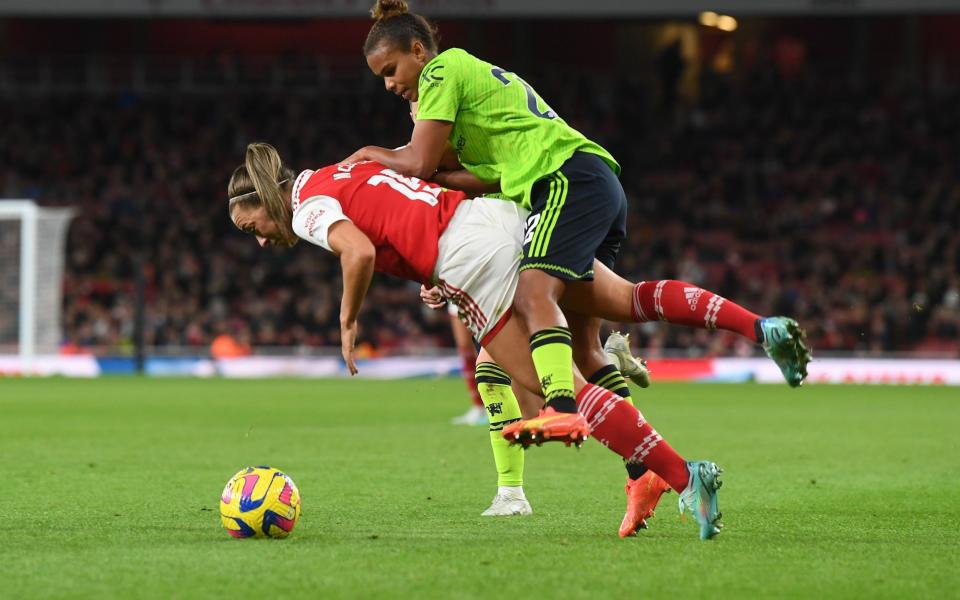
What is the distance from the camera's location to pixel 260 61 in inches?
1282

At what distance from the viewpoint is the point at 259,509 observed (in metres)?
5.37

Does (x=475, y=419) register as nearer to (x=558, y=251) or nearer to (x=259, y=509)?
(x=259, y=509)

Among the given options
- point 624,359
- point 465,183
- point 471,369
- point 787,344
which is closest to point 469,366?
point 471,369

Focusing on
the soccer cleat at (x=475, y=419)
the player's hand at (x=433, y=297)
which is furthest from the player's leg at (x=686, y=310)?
the soccer cleat at (x=475, y=419)

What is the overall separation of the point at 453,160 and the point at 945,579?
2.66 m

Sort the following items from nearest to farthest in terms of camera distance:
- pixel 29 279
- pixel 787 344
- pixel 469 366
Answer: pixel 787 344 → pixel 469 366 → pixel 29 279

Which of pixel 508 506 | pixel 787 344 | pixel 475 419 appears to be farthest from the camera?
pixel 475 419

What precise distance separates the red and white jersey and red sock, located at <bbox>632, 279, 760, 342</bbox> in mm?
844

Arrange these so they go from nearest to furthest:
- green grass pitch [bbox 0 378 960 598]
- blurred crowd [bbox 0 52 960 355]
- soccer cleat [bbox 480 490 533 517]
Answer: green grass pitch [bbox 0 378 960 598], soccer cleat [bbox 480 490 533 517], blurred crowd [bbox 0 52 960 355]

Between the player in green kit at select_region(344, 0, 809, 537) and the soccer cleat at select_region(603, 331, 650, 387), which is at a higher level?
the player in green kit at select_region(344, 0, 809, 537)

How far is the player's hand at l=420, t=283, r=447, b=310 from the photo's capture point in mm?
5828

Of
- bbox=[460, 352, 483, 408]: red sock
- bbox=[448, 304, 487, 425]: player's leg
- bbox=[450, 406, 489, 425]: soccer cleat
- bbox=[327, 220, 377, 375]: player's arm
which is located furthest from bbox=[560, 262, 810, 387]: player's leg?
bbox=[450, 406, 489, 425]: soccer cleat

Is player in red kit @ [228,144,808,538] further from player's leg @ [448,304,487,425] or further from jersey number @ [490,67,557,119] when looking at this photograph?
player's leg @ [448,304,487,425]

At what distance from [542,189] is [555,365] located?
2.52 feet
